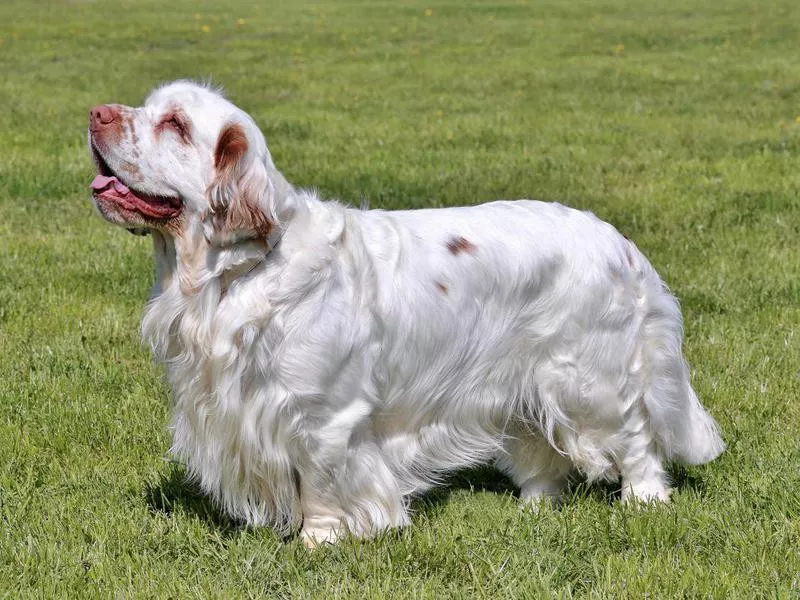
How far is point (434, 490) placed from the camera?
13.4 ft

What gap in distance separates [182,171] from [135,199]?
0.54ft

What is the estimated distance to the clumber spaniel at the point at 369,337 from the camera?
127 inches

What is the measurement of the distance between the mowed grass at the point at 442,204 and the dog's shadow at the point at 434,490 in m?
0.01

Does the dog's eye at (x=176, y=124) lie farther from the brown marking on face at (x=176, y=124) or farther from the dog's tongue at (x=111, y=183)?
the dog's tongue at (x=111, y=183)

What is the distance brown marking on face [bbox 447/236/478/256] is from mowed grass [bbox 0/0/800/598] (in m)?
0.93

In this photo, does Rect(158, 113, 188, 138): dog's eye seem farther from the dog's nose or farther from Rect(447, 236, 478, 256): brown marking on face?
Rect(447, 236, 478, 256): brown marking on face

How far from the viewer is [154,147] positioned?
10.4 feet

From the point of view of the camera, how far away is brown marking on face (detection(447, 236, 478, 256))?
12.0 ft

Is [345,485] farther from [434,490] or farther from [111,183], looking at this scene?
[111,183]

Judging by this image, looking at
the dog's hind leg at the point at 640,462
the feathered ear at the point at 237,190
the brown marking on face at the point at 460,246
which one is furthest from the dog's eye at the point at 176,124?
the dog's hind leg at the point at 640,462

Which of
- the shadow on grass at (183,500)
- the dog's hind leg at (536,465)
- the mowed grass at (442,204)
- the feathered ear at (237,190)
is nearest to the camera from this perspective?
the feathered ear at (237,190)

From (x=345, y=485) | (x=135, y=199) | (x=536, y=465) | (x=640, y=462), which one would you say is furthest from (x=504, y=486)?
(x=135, y=199)

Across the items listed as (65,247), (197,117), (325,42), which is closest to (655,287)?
(197,117)

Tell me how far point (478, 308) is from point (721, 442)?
3.63 ft
